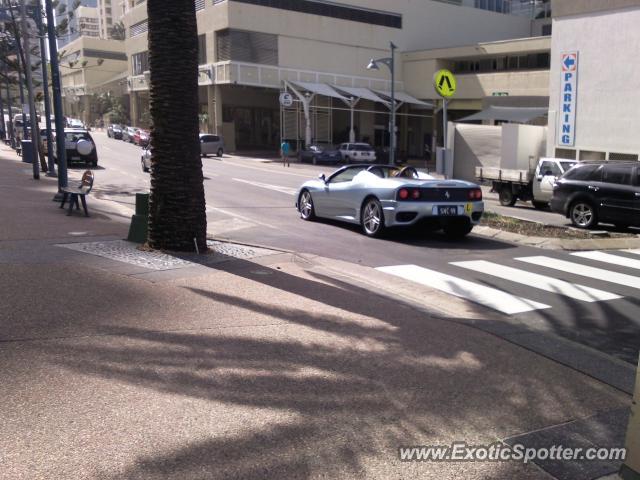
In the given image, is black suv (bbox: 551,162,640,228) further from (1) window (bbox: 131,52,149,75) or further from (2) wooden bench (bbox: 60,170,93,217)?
(1) window (bbox: 131,52,149,75)

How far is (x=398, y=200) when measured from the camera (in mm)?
11445

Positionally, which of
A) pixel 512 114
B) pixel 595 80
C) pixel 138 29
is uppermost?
pixel 138 29

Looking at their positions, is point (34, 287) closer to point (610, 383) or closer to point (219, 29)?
point (610, 383)

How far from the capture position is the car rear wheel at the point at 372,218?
11.9m

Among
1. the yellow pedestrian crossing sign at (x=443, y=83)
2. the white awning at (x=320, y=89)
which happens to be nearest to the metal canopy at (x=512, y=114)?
the white awning at (x=320, y=89)

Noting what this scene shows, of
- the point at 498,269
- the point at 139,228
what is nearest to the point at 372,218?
the point at 498,269

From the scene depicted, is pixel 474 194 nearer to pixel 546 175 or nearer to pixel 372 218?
pixel 372 218

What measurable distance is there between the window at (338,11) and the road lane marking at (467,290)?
4196 cm

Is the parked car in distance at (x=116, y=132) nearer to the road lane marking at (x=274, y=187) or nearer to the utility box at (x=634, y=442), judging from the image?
the road lane marking at (x=274, y=187)

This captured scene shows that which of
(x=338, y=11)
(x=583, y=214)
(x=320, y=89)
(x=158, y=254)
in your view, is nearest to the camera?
(x=158, y=254)

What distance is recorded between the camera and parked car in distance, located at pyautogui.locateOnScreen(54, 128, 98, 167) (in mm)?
29953

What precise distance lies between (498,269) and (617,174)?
6744 millimetres

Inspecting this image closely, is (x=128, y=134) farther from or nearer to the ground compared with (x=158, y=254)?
farther from the ground

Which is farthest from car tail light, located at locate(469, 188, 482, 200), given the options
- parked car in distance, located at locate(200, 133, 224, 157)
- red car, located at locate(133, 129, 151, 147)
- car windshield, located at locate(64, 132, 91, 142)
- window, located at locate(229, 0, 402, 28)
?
red car, located at locate(133, 129, 151, 147)
